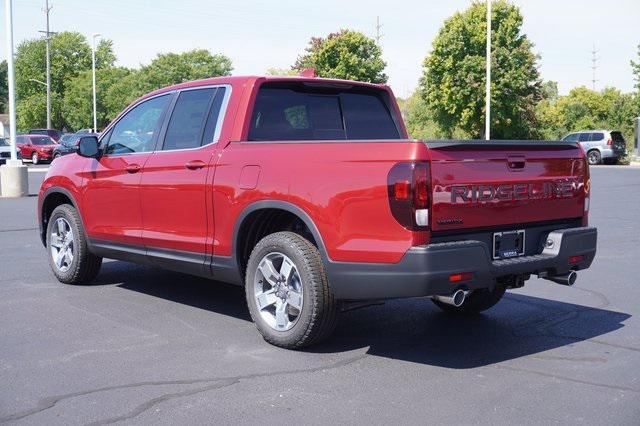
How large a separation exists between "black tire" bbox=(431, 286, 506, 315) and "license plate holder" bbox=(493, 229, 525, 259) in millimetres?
1139

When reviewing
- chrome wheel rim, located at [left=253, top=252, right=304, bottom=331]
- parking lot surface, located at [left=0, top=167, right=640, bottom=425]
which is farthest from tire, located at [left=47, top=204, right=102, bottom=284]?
chrome wheel rim, located at [left=253, top=252, right=304, bottom=331]

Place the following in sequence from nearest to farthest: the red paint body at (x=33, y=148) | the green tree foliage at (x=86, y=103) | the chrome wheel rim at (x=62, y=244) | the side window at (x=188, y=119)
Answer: the side window at (x=188, y=119) < the chrome wheel rim at (x=62, y=244) < the red paint body at (x=33, y=148) < the green tree foliage at (x=86, y=103)

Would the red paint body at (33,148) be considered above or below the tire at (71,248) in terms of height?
above

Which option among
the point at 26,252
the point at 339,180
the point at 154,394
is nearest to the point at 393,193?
the point at 339,180

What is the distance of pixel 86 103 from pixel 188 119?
271ft

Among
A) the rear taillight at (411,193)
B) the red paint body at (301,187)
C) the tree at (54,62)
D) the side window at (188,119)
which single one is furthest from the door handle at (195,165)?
the tree at (54,62)

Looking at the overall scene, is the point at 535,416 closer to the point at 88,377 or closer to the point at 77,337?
the point at 88,377

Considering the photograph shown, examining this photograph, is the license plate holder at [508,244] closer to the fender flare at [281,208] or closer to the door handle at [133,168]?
the fender flare at [281,208]

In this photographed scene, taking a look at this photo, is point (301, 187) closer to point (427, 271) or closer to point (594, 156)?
point (427, 271)

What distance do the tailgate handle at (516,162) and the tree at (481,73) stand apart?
4631 centimetres

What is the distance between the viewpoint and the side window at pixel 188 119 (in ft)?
19.6

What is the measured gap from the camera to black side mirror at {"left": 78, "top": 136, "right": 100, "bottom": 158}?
688 centimetres

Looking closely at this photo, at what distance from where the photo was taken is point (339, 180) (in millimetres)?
4648

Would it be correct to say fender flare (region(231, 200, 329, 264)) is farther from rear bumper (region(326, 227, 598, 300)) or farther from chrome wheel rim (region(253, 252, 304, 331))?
chrome wheel rim (region(253, 252, 304, 331))
